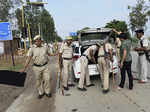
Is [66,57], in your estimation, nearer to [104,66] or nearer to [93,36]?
[104,66]

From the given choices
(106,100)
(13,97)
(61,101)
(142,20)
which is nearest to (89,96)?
(106,100)

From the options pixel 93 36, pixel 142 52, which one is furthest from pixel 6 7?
pixel 142 52

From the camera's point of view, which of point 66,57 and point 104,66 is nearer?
point 104,66

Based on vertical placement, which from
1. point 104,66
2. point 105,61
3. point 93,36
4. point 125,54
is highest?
point 93,36

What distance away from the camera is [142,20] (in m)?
22.8

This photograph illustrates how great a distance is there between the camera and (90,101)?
4180mm

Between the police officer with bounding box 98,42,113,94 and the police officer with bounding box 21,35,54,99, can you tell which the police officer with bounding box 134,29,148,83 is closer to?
the police officer with bounding box 98,42,113,94

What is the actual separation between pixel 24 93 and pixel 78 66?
2218mm

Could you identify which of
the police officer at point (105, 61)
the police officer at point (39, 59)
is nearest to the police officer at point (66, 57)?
the police officer at point (39, 59)

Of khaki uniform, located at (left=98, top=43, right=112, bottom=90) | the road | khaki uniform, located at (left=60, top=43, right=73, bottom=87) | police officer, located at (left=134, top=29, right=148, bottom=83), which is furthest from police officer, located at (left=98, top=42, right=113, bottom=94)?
police officer, located at (left=134, top=29, right=148, bottom=83)

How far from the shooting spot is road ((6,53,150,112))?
3.71 meters

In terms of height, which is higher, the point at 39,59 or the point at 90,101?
the point at 39,59

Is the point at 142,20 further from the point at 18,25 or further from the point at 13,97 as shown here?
the point at 13,97

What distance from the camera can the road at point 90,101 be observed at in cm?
371
